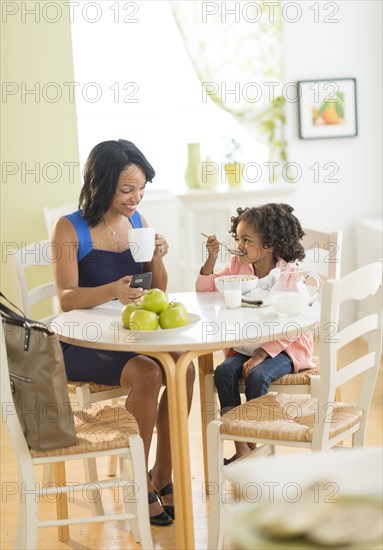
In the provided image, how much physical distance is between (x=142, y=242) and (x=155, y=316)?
0.35 meters

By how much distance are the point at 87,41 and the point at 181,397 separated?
3131 mm

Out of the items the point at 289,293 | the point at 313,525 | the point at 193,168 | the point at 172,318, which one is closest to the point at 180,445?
the point at 172,318

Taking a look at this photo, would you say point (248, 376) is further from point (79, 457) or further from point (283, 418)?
point (79, 457)

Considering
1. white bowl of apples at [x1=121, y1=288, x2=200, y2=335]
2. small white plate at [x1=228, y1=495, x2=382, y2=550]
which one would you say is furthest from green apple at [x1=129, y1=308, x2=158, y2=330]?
small white plate at [x1=228, y1=495, x2=382, y2=550]

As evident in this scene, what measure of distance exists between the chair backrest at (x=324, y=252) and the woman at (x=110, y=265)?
61cm

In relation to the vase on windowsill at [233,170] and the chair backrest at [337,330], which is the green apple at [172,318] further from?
the vase on windowsill at [233,170]

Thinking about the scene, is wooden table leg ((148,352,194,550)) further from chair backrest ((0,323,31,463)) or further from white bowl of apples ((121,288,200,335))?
chair backrest ((0,323,31,463))

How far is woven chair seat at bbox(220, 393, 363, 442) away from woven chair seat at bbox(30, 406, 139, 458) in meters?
0.27

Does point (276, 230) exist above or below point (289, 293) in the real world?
above

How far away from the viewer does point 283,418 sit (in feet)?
7.90

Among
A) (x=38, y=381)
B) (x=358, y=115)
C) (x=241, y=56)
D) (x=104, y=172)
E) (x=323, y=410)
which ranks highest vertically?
(x=241, y=56)

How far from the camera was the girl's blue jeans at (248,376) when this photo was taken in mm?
2670

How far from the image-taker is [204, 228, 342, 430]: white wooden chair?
272cm

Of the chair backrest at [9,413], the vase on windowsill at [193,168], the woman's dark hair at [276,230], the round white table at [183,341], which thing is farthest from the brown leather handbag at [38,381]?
the vase on windowsill at [193,168]
